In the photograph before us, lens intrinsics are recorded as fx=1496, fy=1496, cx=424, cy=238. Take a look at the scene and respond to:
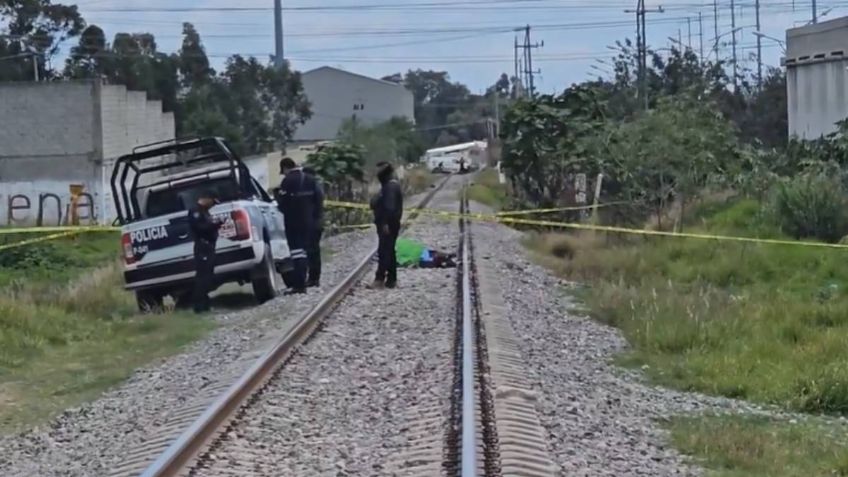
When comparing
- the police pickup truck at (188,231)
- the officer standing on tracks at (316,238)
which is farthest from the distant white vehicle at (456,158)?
the police pickup truck at (188,231)

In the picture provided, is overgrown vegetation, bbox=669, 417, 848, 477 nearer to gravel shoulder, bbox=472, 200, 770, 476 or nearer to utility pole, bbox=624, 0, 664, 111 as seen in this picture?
gravel shoulder, bbox=472, 200, 770, 476

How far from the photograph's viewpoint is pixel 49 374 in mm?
15305

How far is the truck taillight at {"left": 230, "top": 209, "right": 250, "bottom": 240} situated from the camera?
19.6m

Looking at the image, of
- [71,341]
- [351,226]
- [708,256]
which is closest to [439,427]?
[71,341]

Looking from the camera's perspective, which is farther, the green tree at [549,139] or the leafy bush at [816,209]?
the green tree at [549,139]

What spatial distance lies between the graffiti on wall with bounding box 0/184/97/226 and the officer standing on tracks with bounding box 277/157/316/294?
29888 millimetres

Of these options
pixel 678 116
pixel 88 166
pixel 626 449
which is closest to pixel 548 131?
pixel 678 116

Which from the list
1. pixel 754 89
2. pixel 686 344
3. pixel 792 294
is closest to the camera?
pixel 686 344

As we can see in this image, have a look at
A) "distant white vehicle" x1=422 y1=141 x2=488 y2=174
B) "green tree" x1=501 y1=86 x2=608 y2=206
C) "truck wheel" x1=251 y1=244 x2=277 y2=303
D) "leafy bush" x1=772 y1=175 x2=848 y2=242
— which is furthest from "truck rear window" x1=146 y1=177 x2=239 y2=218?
"distant white vehicle" x1=422 y1=141 x2=488 y2=174

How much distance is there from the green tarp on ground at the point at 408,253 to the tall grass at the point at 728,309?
254 centimetres

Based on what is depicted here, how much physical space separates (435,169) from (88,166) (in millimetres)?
63096

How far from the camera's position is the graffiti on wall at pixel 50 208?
50.8 m

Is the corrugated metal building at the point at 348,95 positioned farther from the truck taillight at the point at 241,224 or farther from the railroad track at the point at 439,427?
the railroad track at the point at 439,427

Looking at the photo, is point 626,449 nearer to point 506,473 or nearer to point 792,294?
point 506,473
